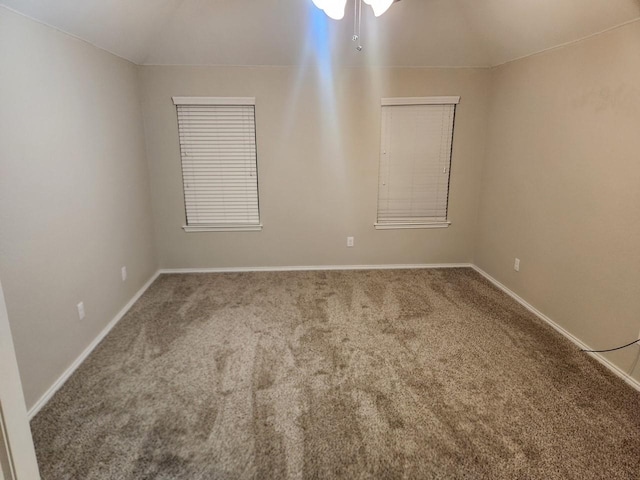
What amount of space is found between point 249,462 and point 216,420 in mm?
372

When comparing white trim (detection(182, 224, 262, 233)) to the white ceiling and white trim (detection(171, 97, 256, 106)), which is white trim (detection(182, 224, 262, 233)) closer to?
white trim (detection(171, 97, 256, 106))

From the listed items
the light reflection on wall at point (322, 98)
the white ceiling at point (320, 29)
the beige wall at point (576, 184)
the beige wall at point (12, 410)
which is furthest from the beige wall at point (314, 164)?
the beige wall at point (12, 410)

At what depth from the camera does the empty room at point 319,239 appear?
199 centimetres

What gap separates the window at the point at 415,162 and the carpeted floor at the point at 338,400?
1.27 meters

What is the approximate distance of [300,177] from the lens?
14.0ft

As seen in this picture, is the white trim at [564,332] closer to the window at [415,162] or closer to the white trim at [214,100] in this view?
the window at [415,162]

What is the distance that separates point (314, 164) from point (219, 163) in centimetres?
107

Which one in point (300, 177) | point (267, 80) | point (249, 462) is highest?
point (267, 80)

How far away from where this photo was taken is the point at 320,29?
138 inches

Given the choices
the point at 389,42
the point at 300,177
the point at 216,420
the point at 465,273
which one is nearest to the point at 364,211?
the point at 300,177

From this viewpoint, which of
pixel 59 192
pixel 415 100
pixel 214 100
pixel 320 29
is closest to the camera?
pixel 59 192

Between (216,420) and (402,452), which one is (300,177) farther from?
(402,452)

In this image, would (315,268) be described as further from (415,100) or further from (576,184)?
(576,184)

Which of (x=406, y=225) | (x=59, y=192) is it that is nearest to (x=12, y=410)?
(x=59, y=192)
